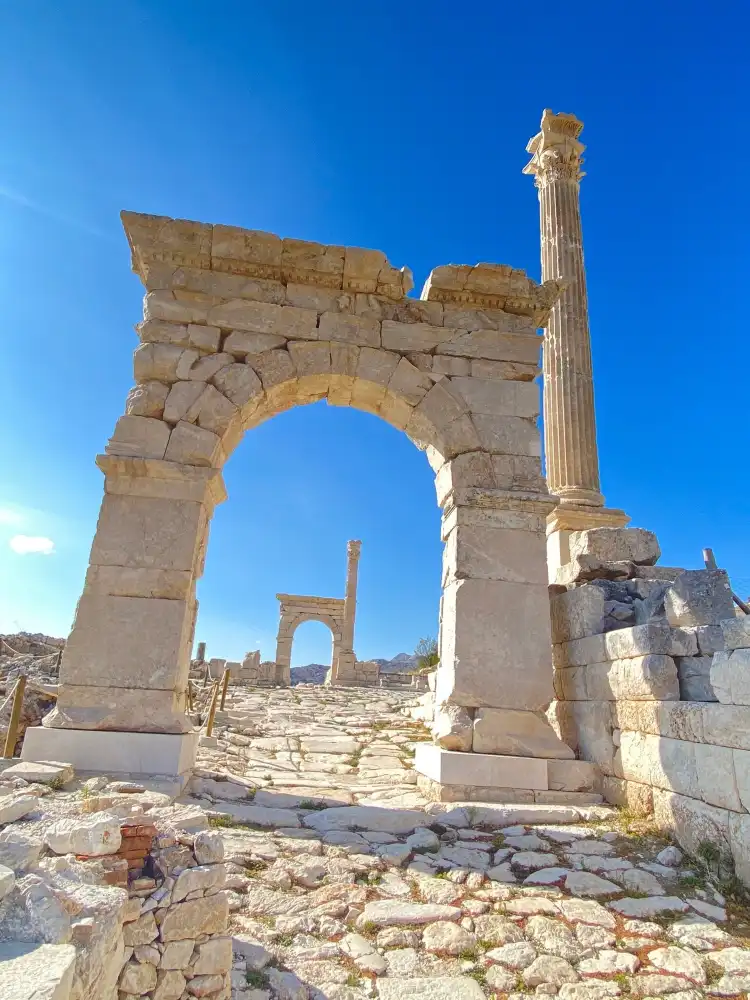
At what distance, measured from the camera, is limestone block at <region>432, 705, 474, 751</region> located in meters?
5.12

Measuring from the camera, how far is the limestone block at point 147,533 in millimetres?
5355

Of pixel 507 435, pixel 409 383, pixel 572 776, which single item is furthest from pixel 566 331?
pixel 572 776

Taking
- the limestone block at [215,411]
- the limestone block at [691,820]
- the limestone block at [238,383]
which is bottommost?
the limestone block at [691,820]

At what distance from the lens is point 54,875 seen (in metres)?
2.00

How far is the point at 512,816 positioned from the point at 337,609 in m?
20.0

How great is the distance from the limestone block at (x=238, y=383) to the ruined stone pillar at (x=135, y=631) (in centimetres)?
75

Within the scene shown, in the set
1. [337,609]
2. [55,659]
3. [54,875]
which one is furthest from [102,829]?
[337,609]

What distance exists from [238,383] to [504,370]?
8.46 ft

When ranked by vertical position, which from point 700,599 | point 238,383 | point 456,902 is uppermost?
point 238,383

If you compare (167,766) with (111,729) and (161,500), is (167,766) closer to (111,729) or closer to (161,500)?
(111,729)

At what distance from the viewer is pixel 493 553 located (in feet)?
18.7

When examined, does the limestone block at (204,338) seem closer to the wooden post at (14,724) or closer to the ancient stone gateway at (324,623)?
the wooden post at (14,724)

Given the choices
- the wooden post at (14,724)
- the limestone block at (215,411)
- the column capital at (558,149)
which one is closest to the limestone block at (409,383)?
the limestone block at (215,411)

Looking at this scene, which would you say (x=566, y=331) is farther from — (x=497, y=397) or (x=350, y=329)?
(x=350, y=329)
